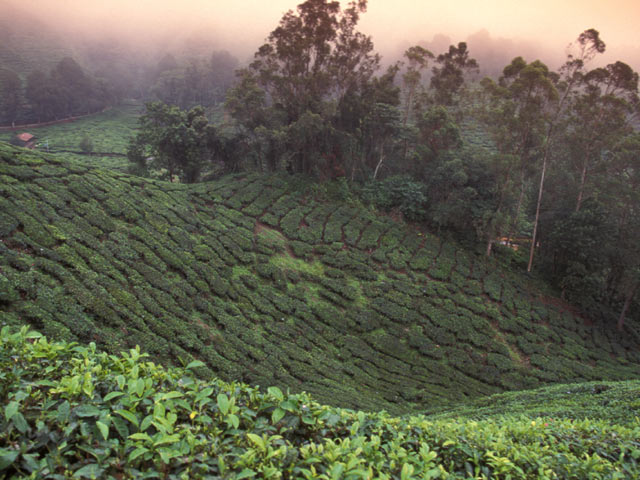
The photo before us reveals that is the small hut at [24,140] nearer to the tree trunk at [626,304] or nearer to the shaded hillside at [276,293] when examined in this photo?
the shaded hillside at [276,293]

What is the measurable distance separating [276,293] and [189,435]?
1063 centimetres

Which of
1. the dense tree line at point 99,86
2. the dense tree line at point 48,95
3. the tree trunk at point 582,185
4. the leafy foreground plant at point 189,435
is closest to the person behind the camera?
the leafy foreground plant at point 189,435

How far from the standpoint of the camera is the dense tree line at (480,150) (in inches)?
717

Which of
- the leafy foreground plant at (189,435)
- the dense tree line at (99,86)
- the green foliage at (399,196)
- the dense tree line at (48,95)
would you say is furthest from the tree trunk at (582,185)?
the dense tree line at (48,95)

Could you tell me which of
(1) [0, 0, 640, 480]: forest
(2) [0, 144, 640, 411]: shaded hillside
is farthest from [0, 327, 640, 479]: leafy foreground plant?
(2) [0, 144, 640, 411]: shaded hillside

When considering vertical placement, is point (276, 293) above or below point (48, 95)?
below

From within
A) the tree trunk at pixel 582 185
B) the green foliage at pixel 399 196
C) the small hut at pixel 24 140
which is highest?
the tree trunk at pixel 582 185

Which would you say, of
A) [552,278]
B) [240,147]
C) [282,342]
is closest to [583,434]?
[282,342]

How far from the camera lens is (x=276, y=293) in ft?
41.5

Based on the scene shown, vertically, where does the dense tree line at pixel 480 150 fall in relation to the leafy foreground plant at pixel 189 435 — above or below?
above

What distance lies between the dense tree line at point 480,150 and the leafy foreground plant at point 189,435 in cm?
1742

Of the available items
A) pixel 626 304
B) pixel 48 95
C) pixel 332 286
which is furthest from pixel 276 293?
pixel 48 95

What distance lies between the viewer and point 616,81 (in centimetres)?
1883

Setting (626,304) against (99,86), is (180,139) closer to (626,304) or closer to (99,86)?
(626,304)
